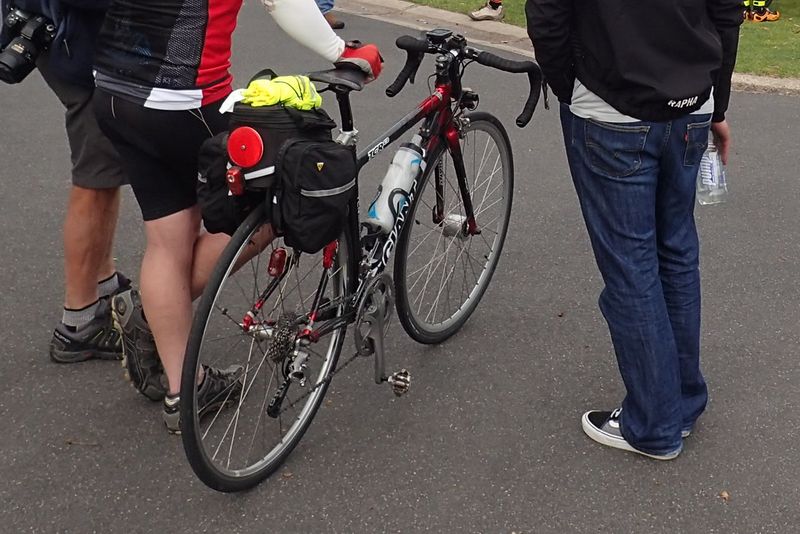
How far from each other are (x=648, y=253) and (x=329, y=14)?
6378mm

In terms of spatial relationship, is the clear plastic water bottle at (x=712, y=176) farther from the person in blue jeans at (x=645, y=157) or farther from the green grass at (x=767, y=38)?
the green grass at (x=767, y=38)

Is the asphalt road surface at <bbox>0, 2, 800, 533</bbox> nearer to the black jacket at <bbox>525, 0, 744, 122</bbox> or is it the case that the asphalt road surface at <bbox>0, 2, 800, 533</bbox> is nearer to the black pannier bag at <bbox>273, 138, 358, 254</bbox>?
the black pannier bag at <bbox>273, 138, 358, 254</bbox>

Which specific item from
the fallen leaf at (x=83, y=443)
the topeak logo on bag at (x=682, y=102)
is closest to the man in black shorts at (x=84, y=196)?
the fallen leaf at (x=83, y=443)

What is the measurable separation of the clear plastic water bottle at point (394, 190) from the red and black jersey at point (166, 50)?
0.62m

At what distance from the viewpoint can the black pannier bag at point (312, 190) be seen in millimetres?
2234

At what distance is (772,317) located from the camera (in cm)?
366

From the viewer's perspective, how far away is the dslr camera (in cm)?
275

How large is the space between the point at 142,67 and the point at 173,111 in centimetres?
14

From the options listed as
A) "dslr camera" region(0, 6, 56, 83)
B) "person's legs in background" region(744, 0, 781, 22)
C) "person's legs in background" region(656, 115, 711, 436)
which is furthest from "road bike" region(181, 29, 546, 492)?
"person's legs in background" region(744, 0, 781, 22)

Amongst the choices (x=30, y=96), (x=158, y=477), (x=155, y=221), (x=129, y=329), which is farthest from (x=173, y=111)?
(x=30, y=96)

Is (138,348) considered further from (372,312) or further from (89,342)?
(372,312)

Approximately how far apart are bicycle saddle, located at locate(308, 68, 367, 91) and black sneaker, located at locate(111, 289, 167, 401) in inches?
38.8

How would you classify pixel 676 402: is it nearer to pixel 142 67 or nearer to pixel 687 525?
pixel 687 525

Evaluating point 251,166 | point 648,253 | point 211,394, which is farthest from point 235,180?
point 648,253
